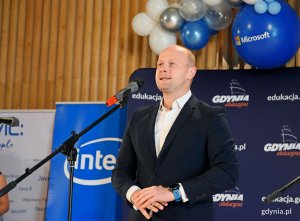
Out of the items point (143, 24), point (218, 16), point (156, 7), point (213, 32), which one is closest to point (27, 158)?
point (143, 24)

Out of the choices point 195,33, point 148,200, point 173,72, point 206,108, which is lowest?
point 148,200

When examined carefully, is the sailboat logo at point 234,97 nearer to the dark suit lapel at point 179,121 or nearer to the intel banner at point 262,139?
the intel banner at point 262,139

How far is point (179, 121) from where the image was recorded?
2.76 meters

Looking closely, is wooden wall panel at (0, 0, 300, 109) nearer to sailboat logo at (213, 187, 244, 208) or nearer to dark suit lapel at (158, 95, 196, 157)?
sailboat logo at (213, 187, 244, 208)

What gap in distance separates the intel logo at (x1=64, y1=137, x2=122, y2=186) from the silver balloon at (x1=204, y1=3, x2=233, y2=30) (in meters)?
1.38

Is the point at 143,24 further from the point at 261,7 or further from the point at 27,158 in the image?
the point at 27,158

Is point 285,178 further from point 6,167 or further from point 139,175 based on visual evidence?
point 6,167

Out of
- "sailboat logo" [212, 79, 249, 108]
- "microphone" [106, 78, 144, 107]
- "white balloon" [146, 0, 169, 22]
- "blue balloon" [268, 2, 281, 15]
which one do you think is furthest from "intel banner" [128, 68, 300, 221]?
"microphone" [106, 78, 144, 107]

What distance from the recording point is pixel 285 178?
445 cm

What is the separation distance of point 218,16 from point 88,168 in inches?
72.3

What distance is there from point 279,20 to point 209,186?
7.12ft

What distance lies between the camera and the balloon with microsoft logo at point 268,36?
430 centimetres

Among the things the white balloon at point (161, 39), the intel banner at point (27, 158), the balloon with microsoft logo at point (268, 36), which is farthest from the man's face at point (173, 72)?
the intel banner at point (27, 158)

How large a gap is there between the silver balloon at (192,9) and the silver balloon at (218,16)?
0.07 meters
